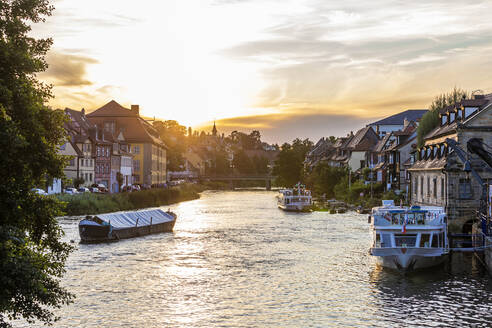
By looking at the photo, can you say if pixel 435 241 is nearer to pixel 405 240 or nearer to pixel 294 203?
pixel 405 240

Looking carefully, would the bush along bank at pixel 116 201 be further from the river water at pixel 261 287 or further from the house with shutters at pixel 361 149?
the house with shutters at pixel 361 149

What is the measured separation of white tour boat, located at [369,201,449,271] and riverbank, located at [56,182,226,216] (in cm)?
2895

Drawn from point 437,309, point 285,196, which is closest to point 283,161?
point 285,196

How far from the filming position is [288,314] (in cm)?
2377

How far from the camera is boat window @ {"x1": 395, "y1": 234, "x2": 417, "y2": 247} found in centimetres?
3256

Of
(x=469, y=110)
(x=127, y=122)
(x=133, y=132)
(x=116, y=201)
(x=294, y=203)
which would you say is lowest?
(x=294, y=203)

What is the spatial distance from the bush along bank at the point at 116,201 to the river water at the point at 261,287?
18046 millimetres

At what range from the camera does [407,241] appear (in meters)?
32.8

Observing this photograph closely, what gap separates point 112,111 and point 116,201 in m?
41.8

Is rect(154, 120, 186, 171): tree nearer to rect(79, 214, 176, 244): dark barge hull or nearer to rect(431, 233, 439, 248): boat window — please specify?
rect(79, 214, 176, 244): dark barge hull

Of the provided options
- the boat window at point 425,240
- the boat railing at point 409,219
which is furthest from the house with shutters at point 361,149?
the boat window at point 425,240

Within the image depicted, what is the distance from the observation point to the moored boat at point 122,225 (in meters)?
44.4

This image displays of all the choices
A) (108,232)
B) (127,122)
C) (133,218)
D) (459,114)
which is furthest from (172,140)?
(459,114)

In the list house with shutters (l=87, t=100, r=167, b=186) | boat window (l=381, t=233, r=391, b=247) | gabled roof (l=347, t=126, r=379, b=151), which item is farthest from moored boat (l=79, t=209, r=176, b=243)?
gabled roof (l=347, t=126, r=379, b=151)
